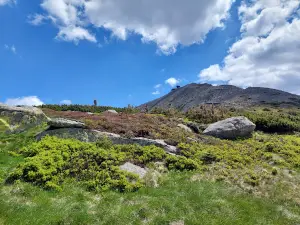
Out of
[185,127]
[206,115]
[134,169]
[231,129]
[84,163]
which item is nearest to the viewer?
[84,163]

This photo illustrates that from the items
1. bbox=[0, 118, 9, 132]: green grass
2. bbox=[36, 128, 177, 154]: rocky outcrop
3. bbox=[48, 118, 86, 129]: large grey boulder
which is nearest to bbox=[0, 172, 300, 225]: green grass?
bbox=[36, 128, 177, 154]: rocky outcrop

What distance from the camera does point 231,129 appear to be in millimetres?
27891

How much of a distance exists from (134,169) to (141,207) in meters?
4.40

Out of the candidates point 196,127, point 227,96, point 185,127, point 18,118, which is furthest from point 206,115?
point 227,96

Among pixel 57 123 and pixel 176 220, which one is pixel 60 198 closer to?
pixel 176 220

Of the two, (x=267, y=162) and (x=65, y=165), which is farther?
(x=267, y=162)

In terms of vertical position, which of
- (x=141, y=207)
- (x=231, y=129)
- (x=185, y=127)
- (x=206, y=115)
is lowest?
(x=141, y=207)

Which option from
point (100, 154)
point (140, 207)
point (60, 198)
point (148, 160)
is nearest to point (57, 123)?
point (100, 154)

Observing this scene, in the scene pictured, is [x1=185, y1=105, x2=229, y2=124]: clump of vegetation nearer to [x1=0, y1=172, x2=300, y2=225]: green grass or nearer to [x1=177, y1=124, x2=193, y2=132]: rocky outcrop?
[x1=177, y1=124, x2=193, y2=132]: rocky outcrop

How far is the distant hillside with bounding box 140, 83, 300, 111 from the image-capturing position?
107494 millimetres

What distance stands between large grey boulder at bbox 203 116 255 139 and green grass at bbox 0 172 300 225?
1337 centimetres

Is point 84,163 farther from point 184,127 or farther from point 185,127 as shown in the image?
point 185,127

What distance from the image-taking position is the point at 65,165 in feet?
52.7

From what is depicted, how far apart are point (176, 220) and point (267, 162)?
12.2m
